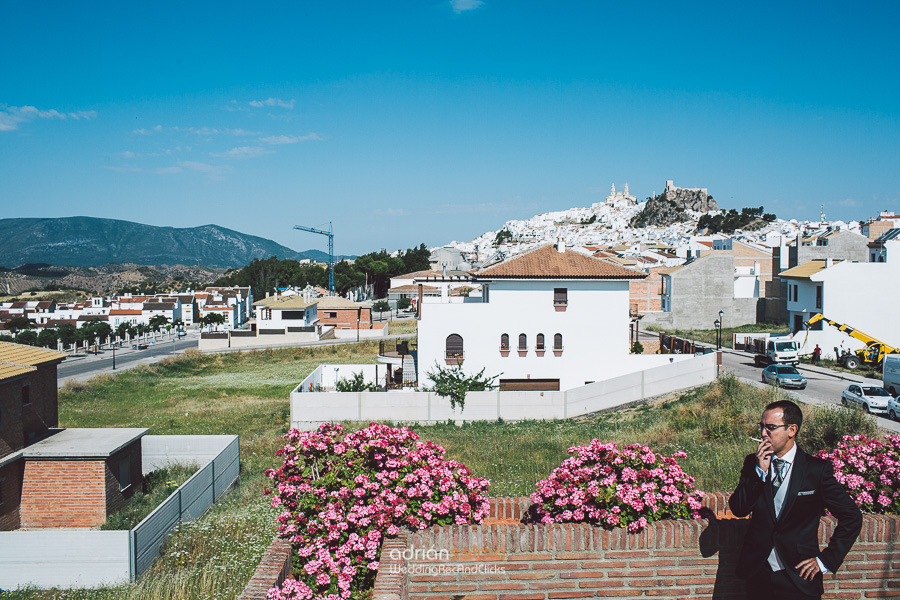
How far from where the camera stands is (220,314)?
9938cm

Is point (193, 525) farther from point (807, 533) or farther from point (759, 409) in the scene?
point (759, 409)

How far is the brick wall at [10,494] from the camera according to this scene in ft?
48.2

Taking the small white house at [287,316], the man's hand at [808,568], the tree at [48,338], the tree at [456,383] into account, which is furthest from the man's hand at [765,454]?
the tree at [48,338]

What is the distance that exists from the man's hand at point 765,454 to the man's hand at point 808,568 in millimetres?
661

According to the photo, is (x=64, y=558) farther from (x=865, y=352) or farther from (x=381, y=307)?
(x=381, y=307)

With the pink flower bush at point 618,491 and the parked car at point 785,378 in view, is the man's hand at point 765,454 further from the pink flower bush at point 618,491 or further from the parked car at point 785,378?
the parked car at point 785,378

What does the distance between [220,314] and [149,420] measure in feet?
239

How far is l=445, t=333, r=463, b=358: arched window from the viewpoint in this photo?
1169 inches

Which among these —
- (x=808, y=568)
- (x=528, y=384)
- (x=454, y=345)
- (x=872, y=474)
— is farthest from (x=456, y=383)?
(x=808, y=568)

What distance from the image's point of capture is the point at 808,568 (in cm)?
428

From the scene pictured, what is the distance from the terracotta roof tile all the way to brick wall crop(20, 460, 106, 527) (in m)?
19.5

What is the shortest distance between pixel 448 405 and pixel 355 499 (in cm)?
1945

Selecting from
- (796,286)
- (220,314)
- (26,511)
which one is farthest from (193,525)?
(220,314)

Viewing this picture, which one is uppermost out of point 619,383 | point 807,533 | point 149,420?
point 807,533
